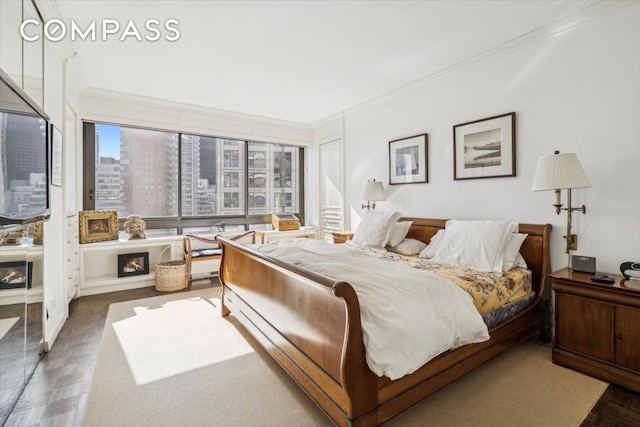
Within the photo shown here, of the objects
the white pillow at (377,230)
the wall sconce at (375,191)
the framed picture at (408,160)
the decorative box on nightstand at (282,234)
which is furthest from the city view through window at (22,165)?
the framed picture at (408,160)

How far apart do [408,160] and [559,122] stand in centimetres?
164

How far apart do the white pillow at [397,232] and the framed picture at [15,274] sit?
316 centimetres

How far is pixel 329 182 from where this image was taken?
5.59m

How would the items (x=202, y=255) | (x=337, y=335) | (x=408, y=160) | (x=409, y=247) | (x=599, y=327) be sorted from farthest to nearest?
(x=202, y=255), (x=408, y=160), (x=409, y=247), (x=599, y=327), (x=337, y=335)

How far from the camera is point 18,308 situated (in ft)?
6.21

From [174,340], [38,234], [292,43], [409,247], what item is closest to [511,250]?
[409,247]

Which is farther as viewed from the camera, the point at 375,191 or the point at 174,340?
the point at 375,191

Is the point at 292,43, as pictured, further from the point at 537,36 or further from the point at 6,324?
the point at 6,324

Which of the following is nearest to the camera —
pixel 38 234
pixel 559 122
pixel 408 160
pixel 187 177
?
pixel 38 234

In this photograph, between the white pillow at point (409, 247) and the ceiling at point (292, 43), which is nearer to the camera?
the ceiling at point (292, 43)

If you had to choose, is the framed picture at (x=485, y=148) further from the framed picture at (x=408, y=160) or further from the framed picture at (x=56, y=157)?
the framed picture at (x=56, y=157)

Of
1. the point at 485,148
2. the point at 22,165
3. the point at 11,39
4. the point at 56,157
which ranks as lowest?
the point at 22,165

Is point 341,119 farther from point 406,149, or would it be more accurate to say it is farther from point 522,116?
point 522,116

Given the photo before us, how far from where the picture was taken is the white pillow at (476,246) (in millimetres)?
2619
